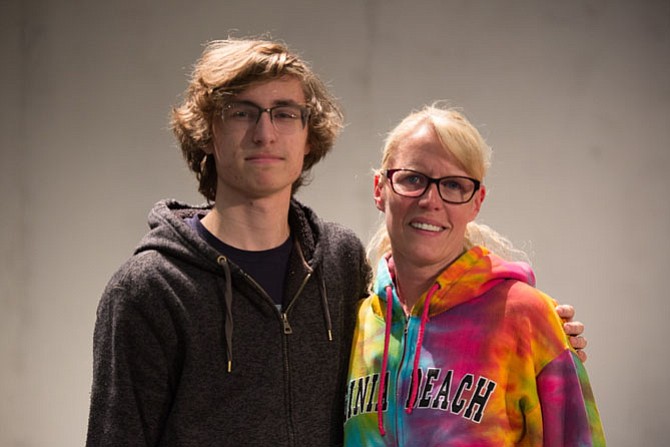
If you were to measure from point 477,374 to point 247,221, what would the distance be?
2.00 ft

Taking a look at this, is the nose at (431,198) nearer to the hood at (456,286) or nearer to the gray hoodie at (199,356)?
the hood at (456,286)

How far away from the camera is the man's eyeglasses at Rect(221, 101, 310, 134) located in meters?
1.86

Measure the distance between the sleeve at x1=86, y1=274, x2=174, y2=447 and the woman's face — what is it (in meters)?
0.58

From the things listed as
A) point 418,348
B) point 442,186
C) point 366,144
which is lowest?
point 418,348

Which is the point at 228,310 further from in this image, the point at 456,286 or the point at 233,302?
the point at 456,286

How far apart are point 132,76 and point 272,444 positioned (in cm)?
215

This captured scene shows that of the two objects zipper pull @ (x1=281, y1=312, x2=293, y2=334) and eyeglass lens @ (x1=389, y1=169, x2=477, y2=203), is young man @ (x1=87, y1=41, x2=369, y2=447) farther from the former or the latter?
eyeglass lens @ (x1=389, y1=169, x2=477, y2=203)

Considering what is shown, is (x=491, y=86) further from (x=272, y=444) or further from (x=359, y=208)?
(x=272, y=444)

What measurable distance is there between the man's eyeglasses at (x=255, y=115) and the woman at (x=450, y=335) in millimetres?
266

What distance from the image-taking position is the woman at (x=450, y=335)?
1.80 meters

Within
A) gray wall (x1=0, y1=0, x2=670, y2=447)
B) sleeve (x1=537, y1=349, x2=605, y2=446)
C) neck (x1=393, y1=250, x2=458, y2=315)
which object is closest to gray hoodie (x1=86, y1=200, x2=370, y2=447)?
neck (x1=393, y1=250, x2=458, y2=315)

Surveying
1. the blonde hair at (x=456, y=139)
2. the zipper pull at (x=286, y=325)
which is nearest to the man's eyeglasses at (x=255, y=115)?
the blonde hair at (x=456, y=139)

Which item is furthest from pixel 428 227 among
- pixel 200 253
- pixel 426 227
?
pixel 200 253

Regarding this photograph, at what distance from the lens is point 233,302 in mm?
1838
